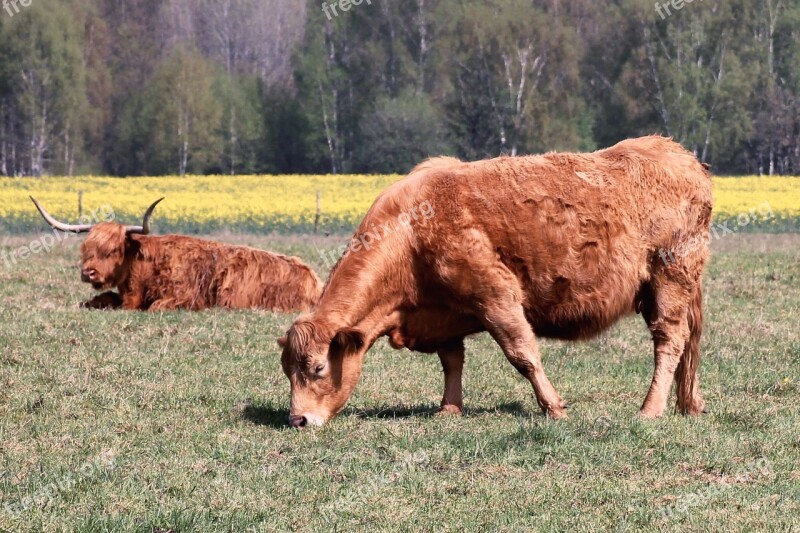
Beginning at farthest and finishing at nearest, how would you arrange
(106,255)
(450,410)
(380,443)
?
(106,255)
(450,410)
(380,443)

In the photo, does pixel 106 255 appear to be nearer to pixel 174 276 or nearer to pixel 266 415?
pixel 174 276

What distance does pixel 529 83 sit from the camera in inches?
2122

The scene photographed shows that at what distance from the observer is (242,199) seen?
98.1ft

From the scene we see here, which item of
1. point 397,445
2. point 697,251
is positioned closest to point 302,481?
point 397,445

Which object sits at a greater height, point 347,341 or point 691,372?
point 347,341

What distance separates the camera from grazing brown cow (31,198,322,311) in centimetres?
1288

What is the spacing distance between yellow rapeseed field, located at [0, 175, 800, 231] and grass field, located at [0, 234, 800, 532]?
47.2 feet

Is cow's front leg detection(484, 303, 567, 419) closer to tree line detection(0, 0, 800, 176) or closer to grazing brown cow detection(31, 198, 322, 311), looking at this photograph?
grazing brown cow detection(31, 198, 322, 311)

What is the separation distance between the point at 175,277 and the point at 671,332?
22.7 feet

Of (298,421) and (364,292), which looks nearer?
(298,421)

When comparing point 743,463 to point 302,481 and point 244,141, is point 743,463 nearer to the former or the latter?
point 302,481

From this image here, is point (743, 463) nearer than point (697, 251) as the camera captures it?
Yes

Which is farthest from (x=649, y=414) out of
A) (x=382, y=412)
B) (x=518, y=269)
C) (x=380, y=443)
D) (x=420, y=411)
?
(x=380, y=443)

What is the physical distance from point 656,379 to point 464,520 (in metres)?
2.75
